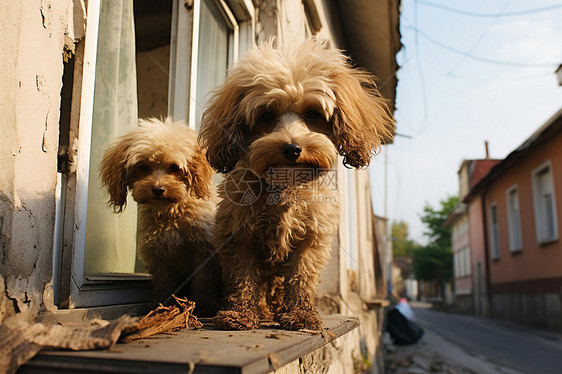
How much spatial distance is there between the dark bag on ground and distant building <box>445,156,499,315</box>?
12.6 meters

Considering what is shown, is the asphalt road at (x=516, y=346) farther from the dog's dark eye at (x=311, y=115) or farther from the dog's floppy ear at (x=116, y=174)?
the dog's floppy ear at (x=116, y=174)

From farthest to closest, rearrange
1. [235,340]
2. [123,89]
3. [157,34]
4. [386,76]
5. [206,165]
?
[386,76], [157,34], [123,89], [206,165], [235,340]

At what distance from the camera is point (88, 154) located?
2.56m

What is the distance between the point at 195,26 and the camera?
3826mm

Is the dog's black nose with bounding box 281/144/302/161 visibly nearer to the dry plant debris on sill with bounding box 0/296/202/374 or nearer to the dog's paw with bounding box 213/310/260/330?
the dog's paw with bounding box 213/310/260/330

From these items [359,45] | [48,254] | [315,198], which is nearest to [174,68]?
[315,198]

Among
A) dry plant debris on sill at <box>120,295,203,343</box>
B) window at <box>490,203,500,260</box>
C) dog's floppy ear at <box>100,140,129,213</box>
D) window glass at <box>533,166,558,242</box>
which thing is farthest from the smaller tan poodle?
window at <box>490,203,500,260</box>

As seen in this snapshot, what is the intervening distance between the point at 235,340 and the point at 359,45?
8092mm

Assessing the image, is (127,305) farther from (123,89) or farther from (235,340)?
(123,89)

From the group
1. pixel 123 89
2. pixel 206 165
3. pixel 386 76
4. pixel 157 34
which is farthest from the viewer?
pixel 386 76

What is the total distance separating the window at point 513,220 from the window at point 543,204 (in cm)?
266

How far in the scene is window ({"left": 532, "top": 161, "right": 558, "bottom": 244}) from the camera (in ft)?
51.7

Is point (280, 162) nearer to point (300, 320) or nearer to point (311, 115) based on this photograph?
point (311, 115)

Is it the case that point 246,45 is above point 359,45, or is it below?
below
